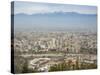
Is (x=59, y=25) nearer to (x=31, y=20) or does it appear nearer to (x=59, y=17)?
(x=59, y=17)

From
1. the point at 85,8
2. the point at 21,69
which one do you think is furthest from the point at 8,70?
the point at 85,8

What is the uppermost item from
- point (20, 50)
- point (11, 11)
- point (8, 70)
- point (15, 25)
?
point (11, 11)

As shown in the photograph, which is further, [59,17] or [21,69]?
[59,17]

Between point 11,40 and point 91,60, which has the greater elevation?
point 11,40

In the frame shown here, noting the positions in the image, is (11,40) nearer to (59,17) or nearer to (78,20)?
(59,17)

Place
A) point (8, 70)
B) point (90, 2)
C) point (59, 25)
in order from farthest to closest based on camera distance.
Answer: point (90, 2)
point (59, 25)
point (8, 70)

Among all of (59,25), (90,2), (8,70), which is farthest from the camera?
(90,2)
